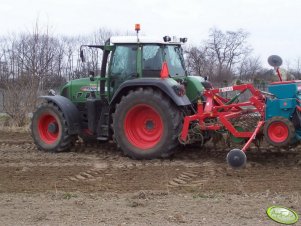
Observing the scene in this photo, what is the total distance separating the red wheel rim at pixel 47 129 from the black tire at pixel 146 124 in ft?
5.31

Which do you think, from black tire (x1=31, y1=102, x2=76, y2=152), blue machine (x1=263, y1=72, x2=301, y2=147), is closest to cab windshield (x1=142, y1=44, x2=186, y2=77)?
black tire (x1=31, y1=102, x2=76, y2=152)

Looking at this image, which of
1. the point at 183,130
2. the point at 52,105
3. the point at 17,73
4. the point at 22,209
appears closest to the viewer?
the point at 22,209

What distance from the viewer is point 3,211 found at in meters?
5.25

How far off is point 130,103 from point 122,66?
2.99ft

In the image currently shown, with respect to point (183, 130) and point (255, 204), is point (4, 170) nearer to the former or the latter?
point (183, 130)

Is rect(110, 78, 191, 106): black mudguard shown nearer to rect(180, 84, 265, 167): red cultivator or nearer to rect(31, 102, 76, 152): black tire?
rect(180, 84, 265, 167): red cultivator

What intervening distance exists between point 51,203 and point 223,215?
1936mm

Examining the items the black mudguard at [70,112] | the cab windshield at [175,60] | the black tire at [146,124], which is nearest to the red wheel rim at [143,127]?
the black tire at [146,124]

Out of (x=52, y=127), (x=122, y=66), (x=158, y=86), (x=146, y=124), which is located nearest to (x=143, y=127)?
(x=146, y=124)

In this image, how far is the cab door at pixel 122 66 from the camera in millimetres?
8938

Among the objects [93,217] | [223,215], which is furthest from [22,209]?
[223,215]

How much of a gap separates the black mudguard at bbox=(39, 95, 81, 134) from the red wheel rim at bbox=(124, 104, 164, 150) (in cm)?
125

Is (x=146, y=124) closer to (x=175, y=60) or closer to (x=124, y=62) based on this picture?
(x=124, y=62)

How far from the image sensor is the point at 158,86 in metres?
8.27
